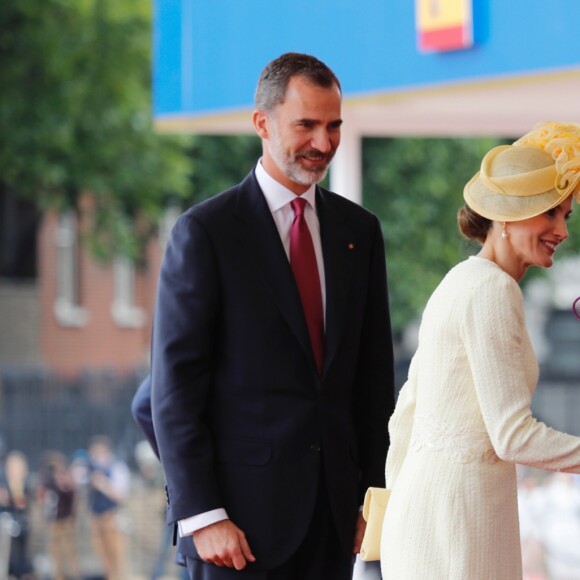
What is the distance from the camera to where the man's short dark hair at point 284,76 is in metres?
3.55

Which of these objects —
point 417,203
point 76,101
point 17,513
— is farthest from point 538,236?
point 417,203

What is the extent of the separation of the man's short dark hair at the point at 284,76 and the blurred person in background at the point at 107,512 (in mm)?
15951

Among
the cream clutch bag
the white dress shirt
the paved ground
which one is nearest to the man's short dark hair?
the white dress shirt

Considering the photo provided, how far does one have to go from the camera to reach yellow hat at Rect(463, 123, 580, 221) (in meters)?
3.10

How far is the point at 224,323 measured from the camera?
3.59 m

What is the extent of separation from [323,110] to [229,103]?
16.6 ft

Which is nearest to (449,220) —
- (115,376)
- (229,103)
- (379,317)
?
(115,376)

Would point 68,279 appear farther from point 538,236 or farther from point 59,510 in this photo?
point 538,236

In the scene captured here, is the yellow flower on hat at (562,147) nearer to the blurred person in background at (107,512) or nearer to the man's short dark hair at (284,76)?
the man's short dark hair at (284,76)

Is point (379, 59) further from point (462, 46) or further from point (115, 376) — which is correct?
point (115, 376)

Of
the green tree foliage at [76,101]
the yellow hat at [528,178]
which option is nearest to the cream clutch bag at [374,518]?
the yellow hat at [528,178]

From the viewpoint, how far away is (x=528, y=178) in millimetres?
3113

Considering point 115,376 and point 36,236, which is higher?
point 36,236

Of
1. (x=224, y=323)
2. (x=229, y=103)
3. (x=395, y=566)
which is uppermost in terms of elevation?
(x=229, y=103)
